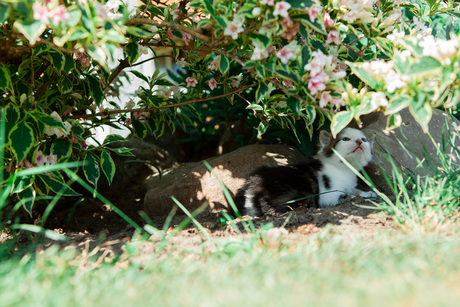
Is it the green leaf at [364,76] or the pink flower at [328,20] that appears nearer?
the green leaf at [364,76]

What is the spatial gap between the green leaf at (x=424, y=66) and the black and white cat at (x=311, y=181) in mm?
1408

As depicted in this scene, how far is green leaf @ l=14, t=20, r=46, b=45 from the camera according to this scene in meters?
1.64

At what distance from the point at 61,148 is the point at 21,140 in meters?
0.35

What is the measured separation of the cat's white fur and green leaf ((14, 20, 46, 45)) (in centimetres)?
222

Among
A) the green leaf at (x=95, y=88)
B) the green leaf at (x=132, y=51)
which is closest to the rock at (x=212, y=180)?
the green leaf at (x=95, y=88)

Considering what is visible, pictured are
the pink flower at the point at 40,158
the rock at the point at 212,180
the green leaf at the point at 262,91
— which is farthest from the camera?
the rock at the point at 212,180

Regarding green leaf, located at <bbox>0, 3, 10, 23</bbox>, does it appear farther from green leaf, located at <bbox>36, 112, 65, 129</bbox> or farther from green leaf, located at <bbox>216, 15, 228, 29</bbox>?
green leaf, located at <bbox>216, 15, 228, 29</bbox>

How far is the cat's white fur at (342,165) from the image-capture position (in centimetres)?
311

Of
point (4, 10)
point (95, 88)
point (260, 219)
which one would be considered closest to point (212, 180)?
point (260, 219)

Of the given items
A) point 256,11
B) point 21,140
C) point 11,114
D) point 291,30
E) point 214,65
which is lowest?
point 21,140

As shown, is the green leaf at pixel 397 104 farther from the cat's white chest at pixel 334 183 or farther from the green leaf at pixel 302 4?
the cat's white chest at pixel 334 183

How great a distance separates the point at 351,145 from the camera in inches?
123

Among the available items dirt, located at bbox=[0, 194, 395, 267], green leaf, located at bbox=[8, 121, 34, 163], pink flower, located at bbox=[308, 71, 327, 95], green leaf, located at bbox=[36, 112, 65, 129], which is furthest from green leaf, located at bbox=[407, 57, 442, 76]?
green leaf, located at bbox=[8, 121, 34, 163]

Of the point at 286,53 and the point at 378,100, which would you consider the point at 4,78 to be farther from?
the point at 378,100
